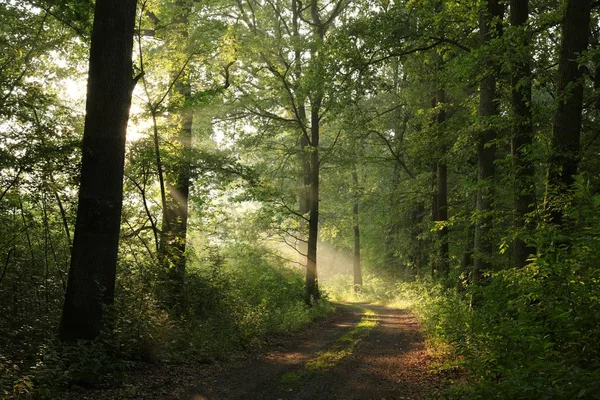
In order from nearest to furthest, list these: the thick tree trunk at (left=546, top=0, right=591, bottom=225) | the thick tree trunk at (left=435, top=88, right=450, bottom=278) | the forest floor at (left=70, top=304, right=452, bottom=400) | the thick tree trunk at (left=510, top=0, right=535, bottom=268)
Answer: the forest floor at (left=70, top=304, right=452, bottom=400) → the thick tree trunk at (left=546, top=0, right=591, bottom=225) → the thick tree trunk at (left=510, top=0, right=535, bottom=268) → the thick tree trunk at (left=435, top=88, right=450, bottom=278)

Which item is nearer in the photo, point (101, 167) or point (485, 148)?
point (101, 167)

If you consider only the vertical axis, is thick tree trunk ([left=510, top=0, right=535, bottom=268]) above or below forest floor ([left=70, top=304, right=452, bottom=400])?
above

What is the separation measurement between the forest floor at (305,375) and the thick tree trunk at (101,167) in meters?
1.47

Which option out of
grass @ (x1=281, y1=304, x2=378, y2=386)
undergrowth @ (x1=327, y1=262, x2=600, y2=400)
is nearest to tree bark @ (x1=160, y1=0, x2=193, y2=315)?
grass @ (x1=281, y1=304, x2=378, y2=386)

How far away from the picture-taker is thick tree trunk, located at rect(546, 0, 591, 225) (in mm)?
7652

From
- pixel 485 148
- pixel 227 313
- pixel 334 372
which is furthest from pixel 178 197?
pixel 485 148

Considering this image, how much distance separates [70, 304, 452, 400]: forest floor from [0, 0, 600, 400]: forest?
0.24m

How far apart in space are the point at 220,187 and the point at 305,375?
27.2ft

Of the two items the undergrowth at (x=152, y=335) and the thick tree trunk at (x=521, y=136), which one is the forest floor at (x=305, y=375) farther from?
the thick tree trunk at (x=521, y=136)

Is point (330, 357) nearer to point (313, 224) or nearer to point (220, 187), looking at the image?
point (220, 187)

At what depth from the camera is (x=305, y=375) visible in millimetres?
8156

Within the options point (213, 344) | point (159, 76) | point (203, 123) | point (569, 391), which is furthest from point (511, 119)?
point (203, 123)

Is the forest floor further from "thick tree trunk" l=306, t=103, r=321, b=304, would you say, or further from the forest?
"thick tree trunk" l=306, t=103, r=321, b=304

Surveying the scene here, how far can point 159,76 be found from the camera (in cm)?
1251
